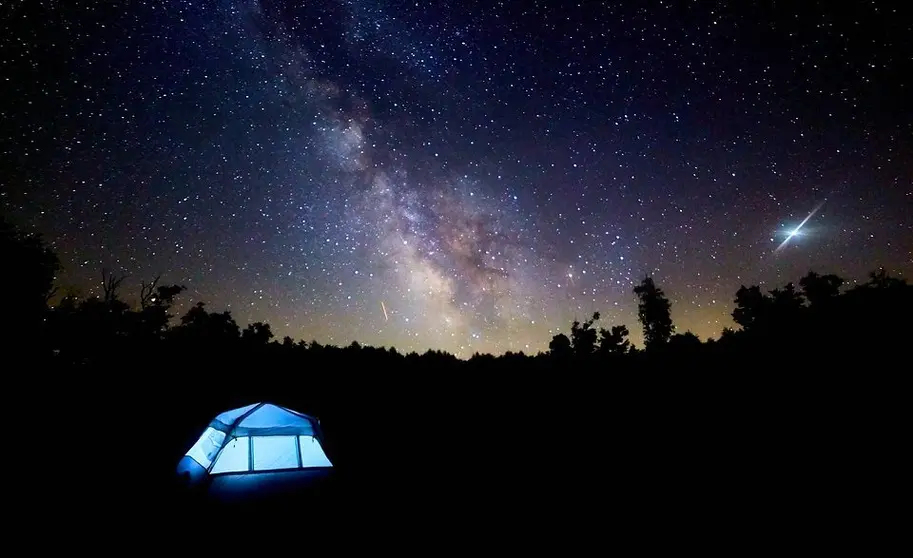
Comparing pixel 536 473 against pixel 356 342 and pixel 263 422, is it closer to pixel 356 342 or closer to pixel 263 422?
pixel 263 422

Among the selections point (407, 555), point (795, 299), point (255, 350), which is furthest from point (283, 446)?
point (795, 299)

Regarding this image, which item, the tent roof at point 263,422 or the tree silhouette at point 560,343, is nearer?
the tent roof at point 263,422

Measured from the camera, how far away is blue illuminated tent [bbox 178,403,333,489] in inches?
245

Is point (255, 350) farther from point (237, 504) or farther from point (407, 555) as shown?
point (407, 555)

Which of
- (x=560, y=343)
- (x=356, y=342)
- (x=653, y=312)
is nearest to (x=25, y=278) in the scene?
(x=356, y=342)

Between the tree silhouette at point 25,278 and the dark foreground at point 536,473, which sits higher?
the tree silhouette at point 25,278

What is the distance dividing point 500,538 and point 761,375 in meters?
11.8

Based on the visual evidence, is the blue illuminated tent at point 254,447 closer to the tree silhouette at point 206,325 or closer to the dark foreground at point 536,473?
the dark foreground at point 536,473

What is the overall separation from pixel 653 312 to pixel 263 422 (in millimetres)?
47867

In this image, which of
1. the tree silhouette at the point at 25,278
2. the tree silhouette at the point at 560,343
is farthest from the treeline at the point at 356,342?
the tree silhouette at the point at 560,343

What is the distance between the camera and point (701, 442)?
25.9 ft

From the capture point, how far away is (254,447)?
6520 millimetres

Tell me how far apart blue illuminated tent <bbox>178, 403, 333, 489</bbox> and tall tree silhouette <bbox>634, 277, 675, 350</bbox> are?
1785 inches

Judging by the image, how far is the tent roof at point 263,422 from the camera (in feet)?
21.4
